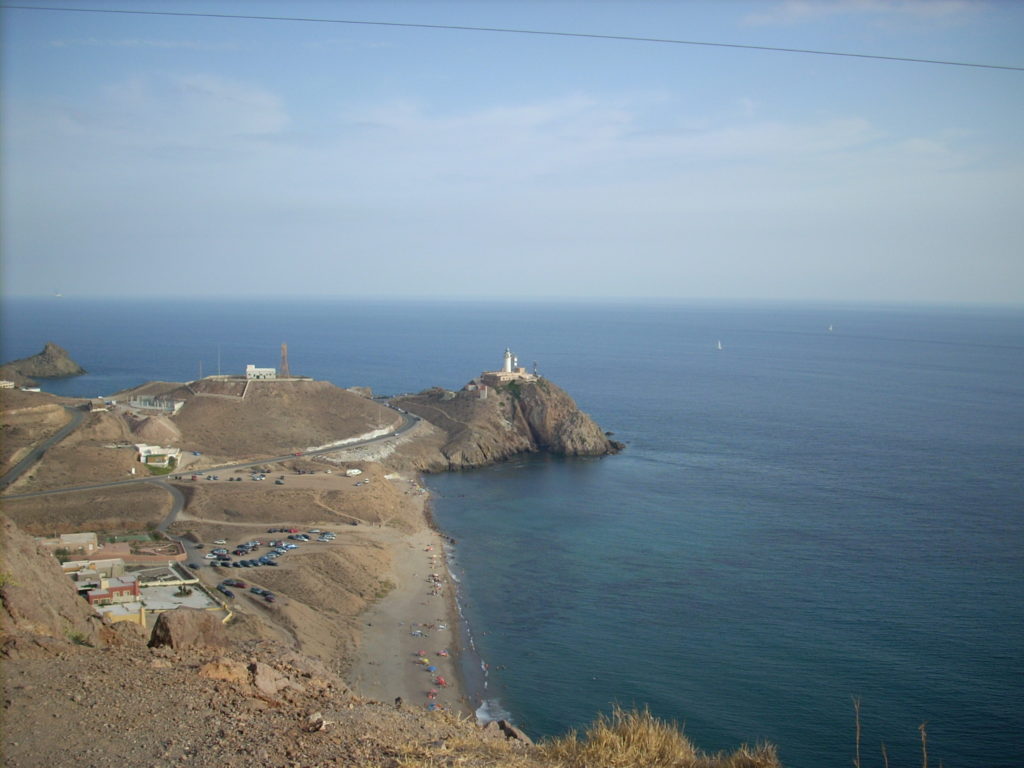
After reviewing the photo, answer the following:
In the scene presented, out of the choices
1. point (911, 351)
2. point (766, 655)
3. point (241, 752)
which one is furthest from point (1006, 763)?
point (911, 351)

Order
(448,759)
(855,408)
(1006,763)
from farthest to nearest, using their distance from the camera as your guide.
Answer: (855,408) → (1006,763) → (448,759)

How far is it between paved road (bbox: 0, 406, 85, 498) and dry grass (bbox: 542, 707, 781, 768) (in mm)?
32525

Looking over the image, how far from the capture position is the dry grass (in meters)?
7.49

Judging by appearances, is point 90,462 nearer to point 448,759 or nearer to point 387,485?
point 387,485

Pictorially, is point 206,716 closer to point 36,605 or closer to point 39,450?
point 36,605

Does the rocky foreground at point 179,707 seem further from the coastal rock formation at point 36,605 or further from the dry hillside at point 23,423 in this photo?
the dry hillside at point 23,423

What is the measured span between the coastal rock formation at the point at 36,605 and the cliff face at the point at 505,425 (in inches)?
1496

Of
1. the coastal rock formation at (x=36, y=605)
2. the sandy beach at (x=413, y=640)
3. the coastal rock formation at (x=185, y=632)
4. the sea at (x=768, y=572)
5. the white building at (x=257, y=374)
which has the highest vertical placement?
the coastal rock formation at (x=36, y=605)

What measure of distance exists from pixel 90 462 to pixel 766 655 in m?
30.6

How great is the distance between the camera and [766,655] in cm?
2183

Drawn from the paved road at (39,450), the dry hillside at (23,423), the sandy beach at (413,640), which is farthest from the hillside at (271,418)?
the sandy beach at (413,640)

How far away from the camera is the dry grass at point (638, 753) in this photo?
749 centimetres

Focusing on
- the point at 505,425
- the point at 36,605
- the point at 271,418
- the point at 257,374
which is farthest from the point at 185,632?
the point at 257,374

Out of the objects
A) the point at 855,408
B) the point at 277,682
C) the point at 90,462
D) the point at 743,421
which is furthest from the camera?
the point at 855,408
